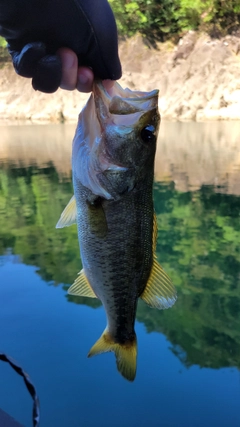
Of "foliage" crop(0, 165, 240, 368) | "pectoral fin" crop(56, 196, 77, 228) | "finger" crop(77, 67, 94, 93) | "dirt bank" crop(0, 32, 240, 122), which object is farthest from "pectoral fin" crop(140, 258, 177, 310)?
"dirt bank" crop(0, 32, 240, 122)

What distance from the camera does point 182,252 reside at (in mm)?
4719

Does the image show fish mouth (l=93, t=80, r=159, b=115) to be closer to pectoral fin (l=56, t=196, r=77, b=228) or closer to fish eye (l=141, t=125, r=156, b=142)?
fish eye (l=141, t=125, r=156, b=142)

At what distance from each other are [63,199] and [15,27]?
18.3 ft

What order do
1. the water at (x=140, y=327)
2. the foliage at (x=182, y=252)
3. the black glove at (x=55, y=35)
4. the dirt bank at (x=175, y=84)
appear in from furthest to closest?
1. the dirt bank at (x=175, y=84)
2. the foliage at (x=182, y=252)
3. the water at (x=140, y=327)
4. the black glove at (x=55, y=35)

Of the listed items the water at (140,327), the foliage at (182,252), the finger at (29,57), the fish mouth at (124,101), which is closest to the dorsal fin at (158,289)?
the fish mouth at (124,101)

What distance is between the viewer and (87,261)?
1.51 metres

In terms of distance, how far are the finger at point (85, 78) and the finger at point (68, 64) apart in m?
0.02

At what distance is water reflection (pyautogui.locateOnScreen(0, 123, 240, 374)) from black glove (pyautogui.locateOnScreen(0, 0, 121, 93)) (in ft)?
6.98

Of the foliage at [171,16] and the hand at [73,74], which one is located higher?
the foliage at [171,16]

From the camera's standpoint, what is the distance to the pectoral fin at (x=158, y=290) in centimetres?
156

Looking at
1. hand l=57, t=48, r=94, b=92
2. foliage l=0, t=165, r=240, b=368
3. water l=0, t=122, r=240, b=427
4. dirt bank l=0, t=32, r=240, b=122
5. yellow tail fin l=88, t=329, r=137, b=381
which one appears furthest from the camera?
dirt bank l=0, t=32, r=240, b=122

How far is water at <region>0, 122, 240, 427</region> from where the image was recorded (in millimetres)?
2566

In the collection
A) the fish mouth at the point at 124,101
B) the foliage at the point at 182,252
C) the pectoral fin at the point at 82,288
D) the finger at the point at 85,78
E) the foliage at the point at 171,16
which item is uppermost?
the foliage at the point at 171,16

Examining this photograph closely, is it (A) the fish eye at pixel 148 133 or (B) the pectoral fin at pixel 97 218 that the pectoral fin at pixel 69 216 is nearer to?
(B) the pectoral fin at pixel 97 218
